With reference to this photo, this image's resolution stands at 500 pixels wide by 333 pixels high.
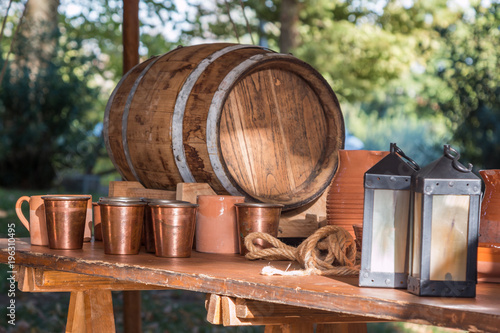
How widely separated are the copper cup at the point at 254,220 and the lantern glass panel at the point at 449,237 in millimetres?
694

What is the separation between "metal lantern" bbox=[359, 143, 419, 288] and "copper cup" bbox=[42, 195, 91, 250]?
0.94 m

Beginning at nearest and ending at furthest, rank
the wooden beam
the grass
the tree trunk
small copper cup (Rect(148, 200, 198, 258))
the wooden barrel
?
small copper cup (Rect(148, 200, 198, 258)), the wooden barrel, the wooden beam, the grass, the tree trunk

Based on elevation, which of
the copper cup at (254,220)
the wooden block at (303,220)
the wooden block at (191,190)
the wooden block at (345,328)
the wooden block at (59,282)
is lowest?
the wooden block at (345,328)

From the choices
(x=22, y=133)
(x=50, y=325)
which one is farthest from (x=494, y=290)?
(x=22, y=133)

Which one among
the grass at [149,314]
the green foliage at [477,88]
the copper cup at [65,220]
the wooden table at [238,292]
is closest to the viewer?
the wooden table at [238,292]

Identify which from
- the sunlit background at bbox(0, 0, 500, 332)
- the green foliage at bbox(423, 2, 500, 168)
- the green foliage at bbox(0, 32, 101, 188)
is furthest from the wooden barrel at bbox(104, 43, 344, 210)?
the green foliage at bbox(0, 32, 101, 188)

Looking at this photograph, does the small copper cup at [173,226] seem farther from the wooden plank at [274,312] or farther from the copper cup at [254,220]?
the wooden plank at [274,312]

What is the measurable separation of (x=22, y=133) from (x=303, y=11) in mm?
6144

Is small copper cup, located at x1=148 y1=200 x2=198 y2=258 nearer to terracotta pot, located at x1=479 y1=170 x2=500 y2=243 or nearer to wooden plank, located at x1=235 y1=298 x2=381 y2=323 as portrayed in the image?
wooden plank, located at x1=235 y1=298 x2=381 y2=323

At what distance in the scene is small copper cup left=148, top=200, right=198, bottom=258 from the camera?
1.78m

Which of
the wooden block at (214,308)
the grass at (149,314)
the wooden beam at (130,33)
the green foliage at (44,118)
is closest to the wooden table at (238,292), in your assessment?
the wooden block at (214,308)

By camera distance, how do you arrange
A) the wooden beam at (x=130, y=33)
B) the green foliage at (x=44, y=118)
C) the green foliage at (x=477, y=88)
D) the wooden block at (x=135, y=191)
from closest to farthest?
the wooden block at (x=135, y=191) → the wooden beam at (x=130, y=33) → the green foliage at (x=477, y=88) → the green foliage at (x=44, y=118)

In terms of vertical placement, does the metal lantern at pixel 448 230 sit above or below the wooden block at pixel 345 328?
above

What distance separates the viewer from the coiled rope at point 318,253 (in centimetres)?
151
